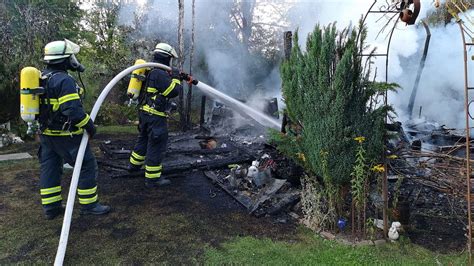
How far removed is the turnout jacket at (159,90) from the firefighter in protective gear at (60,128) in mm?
1219

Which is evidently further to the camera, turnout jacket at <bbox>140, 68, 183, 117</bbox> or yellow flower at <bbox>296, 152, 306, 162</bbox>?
turnout jacket at <bbox>140, 68, 183, 117</bbox>

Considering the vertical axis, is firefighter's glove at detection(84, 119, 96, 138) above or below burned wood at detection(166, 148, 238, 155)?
above

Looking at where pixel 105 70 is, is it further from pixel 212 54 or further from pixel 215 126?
pixel 215 126

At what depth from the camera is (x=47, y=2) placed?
1281 centimetres

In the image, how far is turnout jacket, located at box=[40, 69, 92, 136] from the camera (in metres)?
4.20

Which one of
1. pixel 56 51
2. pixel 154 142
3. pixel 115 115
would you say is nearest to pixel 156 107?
pixel 154 142

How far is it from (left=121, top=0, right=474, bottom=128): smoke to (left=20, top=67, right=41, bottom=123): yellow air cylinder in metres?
6.74

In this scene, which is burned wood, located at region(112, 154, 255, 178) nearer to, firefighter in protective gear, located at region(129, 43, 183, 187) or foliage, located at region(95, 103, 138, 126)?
firefighter in protective gear, located at region(129, 43, 183, 187)

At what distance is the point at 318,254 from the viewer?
3.74 metres

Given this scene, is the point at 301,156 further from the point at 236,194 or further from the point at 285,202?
the point at 236,194

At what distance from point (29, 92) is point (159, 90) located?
1.94 meters

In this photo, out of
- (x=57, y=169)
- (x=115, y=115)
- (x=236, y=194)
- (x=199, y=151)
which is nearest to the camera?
(x=57, y=169)

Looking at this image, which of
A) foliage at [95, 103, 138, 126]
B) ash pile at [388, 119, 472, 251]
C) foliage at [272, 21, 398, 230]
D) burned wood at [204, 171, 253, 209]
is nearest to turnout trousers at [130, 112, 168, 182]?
burned wood at [204, 171, 253, 209]

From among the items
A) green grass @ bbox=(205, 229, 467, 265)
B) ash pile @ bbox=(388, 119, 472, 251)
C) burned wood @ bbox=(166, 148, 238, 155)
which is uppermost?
ash pile @ bbox=(388, 119, 472, 251)
